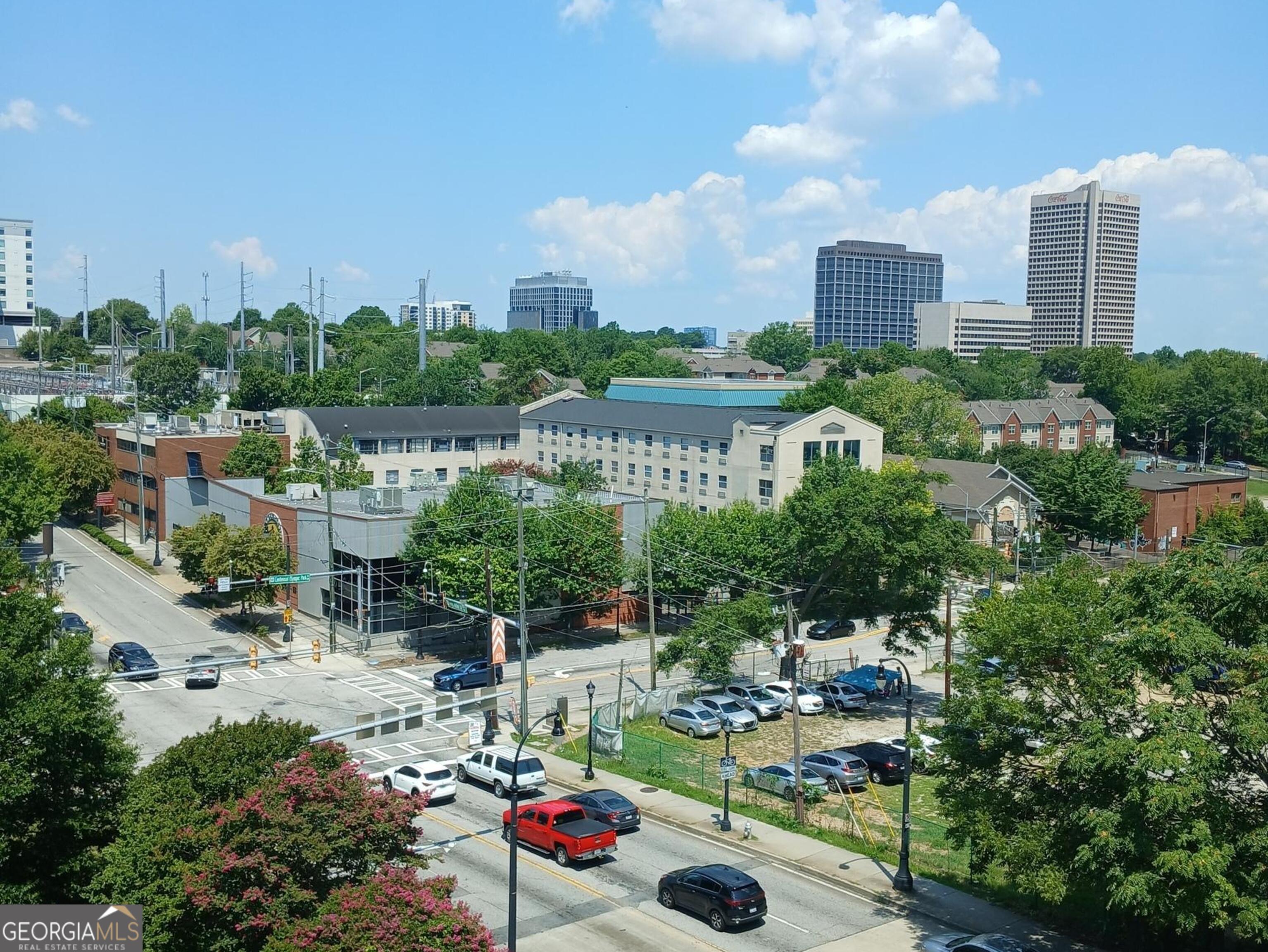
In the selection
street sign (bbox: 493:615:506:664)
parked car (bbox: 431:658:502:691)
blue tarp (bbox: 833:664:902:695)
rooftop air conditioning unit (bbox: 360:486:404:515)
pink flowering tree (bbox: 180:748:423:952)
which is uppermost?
rooftop air conditioning unit (bbox: 360:486:404:515)

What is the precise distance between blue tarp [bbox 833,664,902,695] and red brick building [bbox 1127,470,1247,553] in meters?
49.9

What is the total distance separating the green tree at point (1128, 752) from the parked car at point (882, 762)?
40.5ft

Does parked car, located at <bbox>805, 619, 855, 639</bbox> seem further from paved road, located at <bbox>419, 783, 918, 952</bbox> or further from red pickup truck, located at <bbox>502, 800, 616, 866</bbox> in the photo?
red pickup truck, located at <bbox>502, 800, 616, 866</bbox>

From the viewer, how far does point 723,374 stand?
19825 cm

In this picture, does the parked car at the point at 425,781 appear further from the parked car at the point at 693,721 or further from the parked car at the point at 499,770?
the parked car at the point at 693,721

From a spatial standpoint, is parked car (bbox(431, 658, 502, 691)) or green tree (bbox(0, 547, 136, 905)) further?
parked car (bbox(431, 658, 502, 691))

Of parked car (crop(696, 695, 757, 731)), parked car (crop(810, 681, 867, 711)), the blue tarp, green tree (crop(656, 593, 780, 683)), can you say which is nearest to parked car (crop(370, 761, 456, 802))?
parked car (crop(696, 695, 757, 731))

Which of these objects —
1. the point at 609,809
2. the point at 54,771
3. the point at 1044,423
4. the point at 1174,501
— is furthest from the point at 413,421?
the point at 1044,423

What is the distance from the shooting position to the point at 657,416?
91062 millimetres

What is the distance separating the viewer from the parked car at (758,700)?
48.1 meters

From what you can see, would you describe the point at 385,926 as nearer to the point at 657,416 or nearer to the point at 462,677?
the point at 462,677

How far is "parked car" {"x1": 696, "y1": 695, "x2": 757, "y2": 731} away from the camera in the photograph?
4597cm

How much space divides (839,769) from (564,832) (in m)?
12.0

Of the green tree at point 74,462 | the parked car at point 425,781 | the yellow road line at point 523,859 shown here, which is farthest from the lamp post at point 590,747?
the green tree at point 74,462
